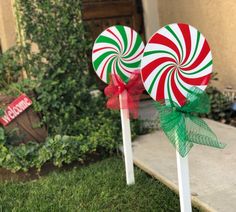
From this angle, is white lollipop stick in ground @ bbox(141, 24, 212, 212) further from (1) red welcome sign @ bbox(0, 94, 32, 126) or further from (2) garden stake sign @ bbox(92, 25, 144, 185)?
(1) red welcome sign @ bbox(0, 94, 32, 126)

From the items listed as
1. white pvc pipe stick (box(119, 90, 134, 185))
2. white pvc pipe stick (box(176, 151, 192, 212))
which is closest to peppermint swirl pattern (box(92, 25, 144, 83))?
white pvc pipe stick (box(119, 90, 134, 185))

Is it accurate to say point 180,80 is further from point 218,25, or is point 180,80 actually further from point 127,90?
point 218,25

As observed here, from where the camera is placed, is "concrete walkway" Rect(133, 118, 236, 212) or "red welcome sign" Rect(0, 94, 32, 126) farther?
"red welcome sign" Rect(0, 94, 32, 126)

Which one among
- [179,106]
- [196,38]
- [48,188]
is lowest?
[48,188]

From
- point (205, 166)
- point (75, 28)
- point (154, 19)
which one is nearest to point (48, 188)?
point (205, 166)

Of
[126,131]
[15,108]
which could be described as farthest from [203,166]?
[15,108]

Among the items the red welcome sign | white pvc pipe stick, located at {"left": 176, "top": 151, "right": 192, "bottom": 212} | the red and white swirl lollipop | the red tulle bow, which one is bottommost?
white pvc pipe stick, located at {"left": 176, "top": 151, "right": 192, "bottom": 212}

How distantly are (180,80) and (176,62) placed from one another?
0.11m

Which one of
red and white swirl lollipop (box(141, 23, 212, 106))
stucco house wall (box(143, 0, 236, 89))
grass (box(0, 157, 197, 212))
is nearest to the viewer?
red and white swirl lollipop (box(141, 23, 212, 106))

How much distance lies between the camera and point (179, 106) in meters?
2.56

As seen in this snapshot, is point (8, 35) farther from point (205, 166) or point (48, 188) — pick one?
point (205, 166)

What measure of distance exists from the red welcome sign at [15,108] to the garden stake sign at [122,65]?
4.70 ft

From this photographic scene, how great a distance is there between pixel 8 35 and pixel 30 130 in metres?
1.79

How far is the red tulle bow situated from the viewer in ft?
11.6
